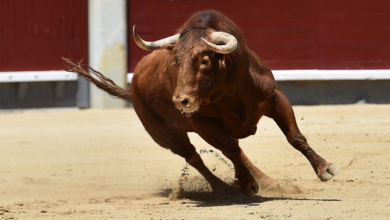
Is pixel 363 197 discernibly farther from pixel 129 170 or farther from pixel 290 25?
pixel 290 25

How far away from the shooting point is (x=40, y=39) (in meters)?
8.88

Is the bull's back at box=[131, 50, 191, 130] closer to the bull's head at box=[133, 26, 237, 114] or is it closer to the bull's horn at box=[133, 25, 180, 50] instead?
the bull's horn at box=[133, 25, 180, 50]

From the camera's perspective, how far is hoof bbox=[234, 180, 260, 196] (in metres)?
4.11

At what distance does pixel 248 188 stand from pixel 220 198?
21cm

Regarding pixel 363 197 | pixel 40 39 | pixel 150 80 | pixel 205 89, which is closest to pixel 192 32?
pixel 205 89


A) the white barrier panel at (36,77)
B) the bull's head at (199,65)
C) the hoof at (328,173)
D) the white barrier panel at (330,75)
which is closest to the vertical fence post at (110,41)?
the white barrier panel at (36,77)

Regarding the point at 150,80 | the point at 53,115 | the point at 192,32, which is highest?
the point at 192,32

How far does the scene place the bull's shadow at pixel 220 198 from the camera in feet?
12.3

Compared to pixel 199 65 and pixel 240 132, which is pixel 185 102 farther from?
pixel 240 132

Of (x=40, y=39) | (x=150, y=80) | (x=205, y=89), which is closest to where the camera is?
(x=205, y=89)

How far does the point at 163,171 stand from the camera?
5.40 m

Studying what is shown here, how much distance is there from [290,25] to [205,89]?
16.6 feet

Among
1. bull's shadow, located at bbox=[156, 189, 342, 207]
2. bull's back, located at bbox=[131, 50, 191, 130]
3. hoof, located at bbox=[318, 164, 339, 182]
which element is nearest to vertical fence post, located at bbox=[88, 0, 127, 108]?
bull's back, located at bbox=[131, 50, 191, 130]

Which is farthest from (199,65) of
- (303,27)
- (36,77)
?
(36,77)
